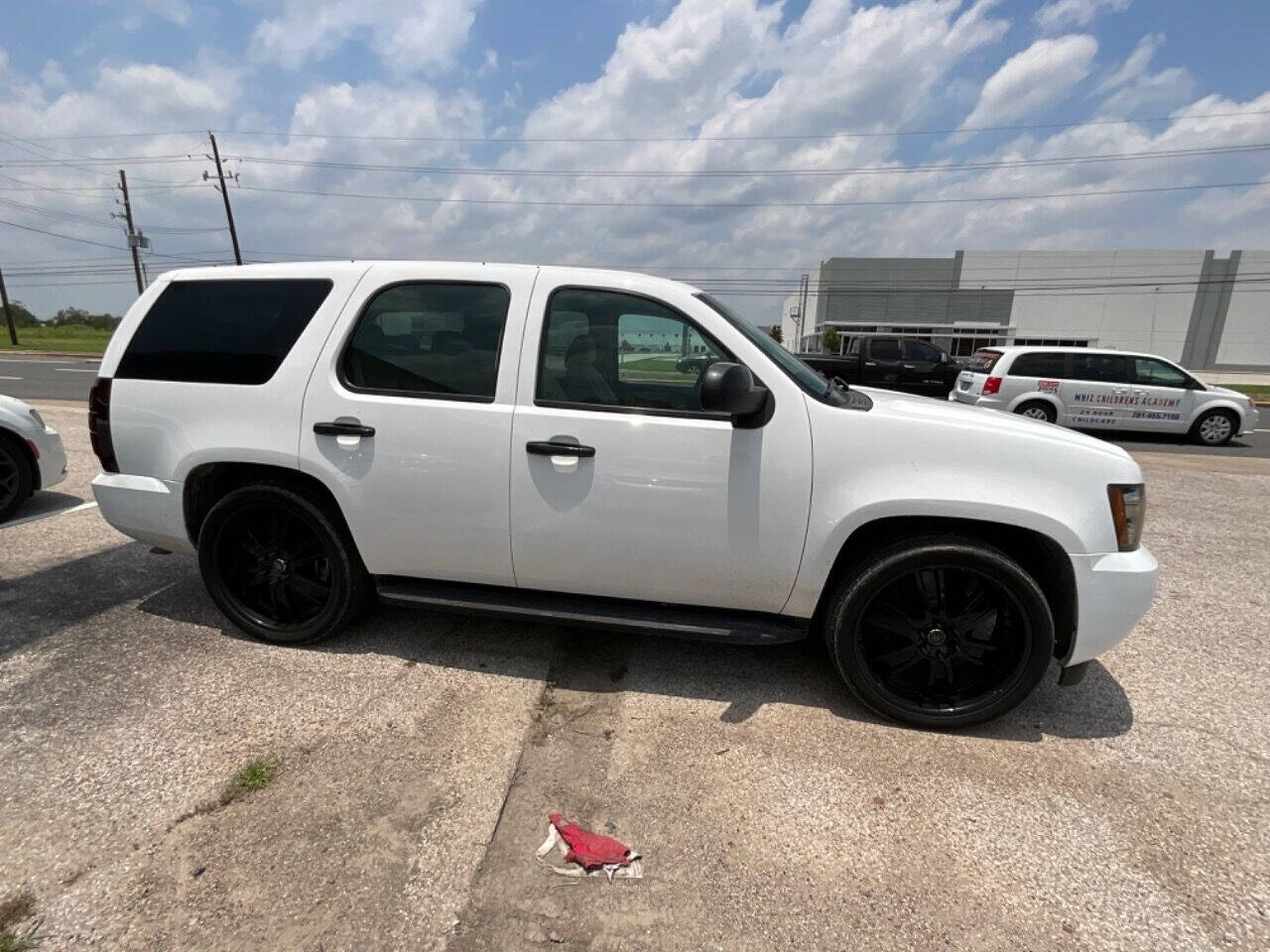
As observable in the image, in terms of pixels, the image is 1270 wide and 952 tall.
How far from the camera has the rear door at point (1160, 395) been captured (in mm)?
11461

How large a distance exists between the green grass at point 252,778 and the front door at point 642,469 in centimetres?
119

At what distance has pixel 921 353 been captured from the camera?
1778 centimetres

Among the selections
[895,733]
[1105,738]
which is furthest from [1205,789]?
[895,733]

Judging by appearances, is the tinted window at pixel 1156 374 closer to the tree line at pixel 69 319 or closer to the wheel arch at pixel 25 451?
the wheel arch at pixel 25 451

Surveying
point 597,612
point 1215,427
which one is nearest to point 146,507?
point 597,612

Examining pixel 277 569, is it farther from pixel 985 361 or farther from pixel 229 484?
pixel 985 361

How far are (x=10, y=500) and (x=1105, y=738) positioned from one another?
293 inches

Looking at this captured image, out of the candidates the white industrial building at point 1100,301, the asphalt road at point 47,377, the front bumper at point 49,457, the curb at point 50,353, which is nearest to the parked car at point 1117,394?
the front bumper at point 49,457

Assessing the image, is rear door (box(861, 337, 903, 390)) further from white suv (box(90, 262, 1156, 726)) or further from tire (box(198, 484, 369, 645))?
tire (box(198, 484, 369, 645))

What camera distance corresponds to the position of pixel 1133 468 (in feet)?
8.70

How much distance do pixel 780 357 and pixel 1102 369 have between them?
11.7 metres

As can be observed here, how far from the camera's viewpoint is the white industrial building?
5262 centimetres

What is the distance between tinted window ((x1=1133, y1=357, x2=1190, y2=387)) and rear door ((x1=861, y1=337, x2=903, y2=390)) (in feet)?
18.9

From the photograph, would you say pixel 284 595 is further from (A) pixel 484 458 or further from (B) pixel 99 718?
(A) pixel 484 458
